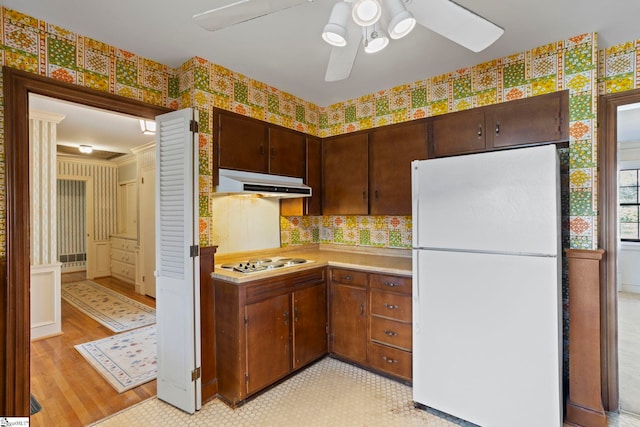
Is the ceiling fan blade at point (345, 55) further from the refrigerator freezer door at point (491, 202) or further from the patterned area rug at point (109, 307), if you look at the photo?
the patterned area rug at point (109, 307)

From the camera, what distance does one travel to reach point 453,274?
2.04 metres

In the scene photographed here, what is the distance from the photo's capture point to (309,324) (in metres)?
2.73

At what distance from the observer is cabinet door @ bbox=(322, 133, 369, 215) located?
310cm

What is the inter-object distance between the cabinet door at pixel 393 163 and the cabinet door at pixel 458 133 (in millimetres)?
110

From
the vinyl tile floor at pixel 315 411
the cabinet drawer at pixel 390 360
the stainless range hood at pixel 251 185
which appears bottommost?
the vinyl tile floor at pixel 315 411

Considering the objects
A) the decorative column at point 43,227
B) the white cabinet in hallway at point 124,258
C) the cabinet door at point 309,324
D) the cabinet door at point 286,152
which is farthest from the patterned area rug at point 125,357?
the white cabinet in hallway at point 124,258

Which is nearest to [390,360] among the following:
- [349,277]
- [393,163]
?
[349,277]

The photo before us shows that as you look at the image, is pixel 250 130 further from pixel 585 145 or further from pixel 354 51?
pixel 585 145

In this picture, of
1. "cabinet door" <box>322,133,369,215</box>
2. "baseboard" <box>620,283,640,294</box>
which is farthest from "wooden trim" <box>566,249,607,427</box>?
"baseboard" <box>620,283,640,294</box>

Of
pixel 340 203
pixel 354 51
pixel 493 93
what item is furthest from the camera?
pixel 340 203

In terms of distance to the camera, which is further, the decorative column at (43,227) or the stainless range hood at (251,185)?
the decorative column at (43,227)

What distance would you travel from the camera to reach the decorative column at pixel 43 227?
3.47 meters

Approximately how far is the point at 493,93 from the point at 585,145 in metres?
0.73

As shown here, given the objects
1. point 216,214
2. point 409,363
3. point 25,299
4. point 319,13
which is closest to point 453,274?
point 409,363
